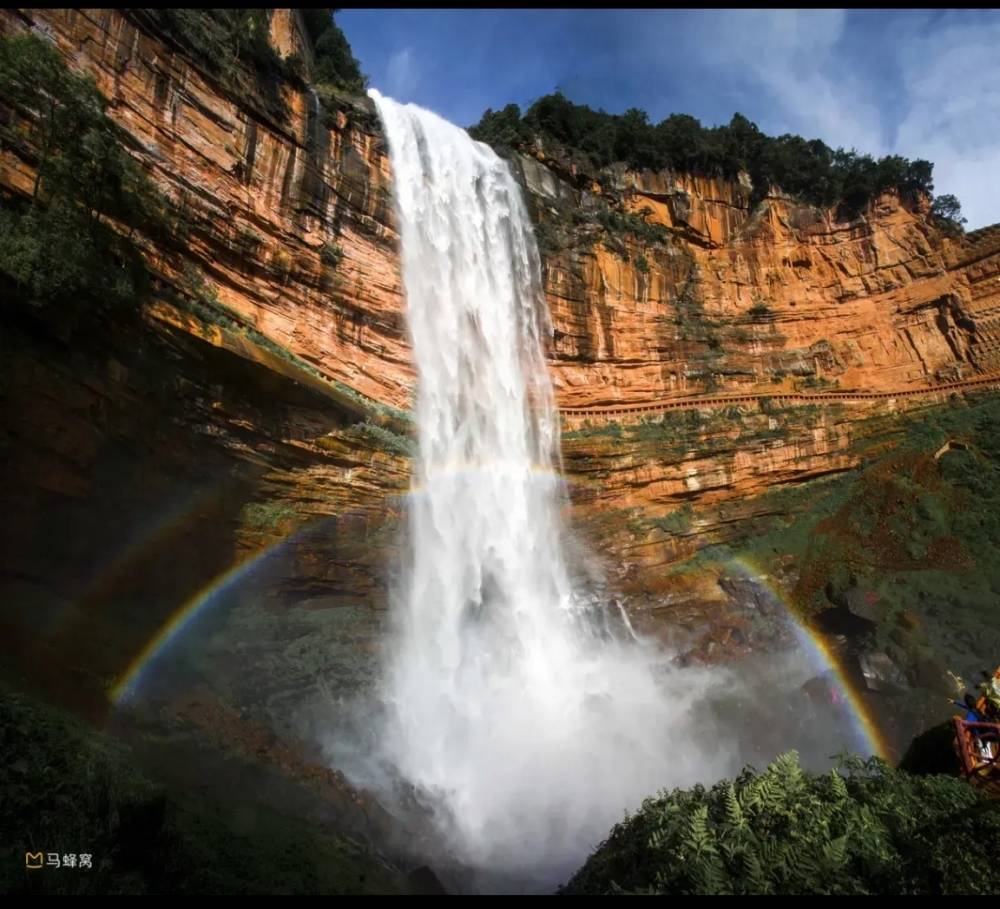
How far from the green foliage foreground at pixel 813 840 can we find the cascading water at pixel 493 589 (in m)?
7.70

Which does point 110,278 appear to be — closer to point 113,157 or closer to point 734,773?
point 113,157

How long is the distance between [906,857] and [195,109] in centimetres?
1723

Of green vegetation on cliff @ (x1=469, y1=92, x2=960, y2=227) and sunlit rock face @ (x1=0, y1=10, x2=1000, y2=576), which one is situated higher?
green vegetation on cliff @ (x1=469, y1=92, x2=960, y2=227)

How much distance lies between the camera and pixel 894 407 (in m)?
23.5

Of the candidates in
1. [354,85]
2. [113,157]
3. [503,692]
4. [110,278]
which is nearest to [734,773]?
[503,692]

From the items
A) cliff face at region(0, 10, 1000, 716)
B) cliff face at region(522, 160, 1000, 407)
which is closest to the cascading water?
cliff face at region(0, 10, 1000, 716)

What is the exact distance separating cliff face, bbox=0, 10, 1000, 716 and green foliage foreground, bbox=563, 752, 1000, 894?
9714mm

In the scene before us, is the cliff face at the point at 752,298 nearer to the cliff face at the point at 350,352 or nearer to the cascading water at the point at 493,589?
the cliff face at the point at 350,352

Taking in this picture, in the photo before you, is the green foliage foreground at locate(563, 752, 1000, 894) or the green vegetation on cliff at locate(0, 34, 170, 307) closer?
the green foliage foreground at locate(563, 752, 1000, 894)

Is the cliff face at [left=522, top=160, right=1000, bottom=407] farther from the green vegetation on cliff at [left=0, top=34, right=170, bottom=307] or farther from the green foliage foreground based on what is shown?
the green foliage foreground

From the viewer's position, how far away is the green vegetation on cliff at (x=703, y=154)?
27.1m

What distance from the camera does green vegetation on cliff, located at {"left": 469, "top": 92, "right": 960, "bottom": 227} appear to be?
89.0 feet

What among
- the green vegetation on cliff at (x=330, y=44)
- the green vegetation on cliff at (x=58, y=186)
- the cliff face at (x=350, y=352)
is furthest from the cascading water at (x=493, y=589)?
the green vegetation on cliff at (x=58, y=186)

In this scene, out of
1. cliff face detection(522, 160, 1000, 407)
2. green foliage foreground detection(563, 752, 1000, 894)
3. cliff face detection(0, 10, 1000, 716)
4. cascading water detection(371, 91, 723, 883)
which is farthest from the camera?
cliff face detection(522, 160, 1000, 407)
